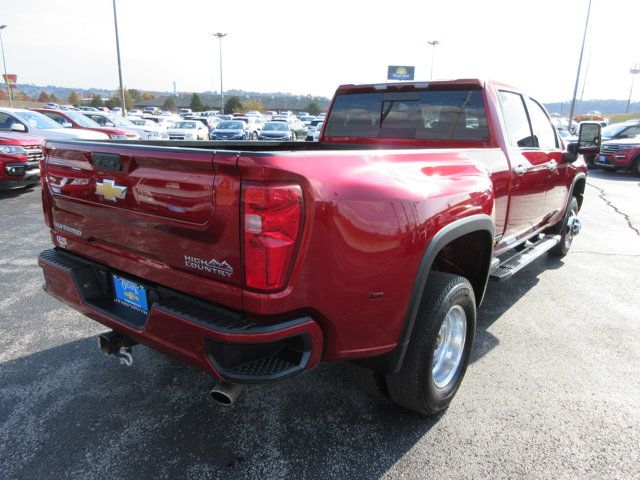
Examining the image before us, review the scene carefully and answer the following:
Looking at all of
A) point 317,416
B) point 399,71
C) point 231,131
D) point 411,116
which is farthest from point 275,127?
point 399,71

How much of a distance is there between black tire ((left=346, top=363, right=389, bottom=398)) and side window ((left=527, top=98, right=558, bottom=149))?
2912 millimetres

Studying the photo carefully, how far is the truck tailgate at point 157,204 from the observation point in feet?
5.91

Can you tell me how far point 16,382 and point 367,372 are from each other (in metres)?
2.31

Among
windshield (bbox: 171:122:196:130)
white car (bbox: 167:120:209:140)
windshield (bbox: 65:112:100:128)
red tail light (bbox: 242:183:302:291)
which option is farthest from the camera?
windshield (bbox: 171:122:196:130)

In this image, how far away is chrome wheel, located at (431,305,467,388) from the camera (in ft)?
9.18

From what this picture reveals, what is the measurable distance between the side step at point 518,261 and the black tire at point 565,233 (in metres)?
0.84

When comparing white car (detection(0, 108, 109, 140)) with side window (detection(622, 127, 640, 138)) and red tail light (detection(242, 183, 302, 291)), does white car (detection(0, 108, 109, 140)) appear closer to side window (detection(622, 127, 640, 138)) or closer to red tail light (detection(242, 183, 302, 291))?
red tail light (detection(242, 183, 302, 291))

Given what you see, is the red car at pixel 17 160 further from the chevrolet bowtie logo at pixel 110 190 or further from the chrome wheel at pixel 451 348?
→ the chrome wheel at pixel 451 348

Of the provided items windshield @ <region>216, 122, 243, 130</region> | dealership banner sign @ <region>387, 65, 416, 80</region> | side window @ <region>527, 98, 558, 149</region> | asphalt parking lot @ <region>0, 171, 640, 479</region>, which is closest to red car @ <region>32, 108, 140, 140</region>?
asphalt parking lot @ <region>0, 171, 640, 479</region>

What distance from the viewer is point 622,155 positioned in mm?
15227

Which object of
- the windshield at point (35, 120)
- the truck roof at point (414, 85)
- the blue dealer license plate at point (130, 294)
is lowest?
the blue dealer license plate at point (130, 294)

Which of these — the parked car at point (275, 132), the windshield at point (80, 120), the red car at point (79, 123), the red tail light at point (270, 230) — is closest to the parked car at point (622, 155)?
the parked car at point (275, 132)

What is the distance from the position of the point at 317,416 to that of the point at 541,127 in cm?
366

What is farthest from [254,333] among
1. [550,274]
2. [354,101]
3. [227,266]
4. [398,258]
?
[550,274]
